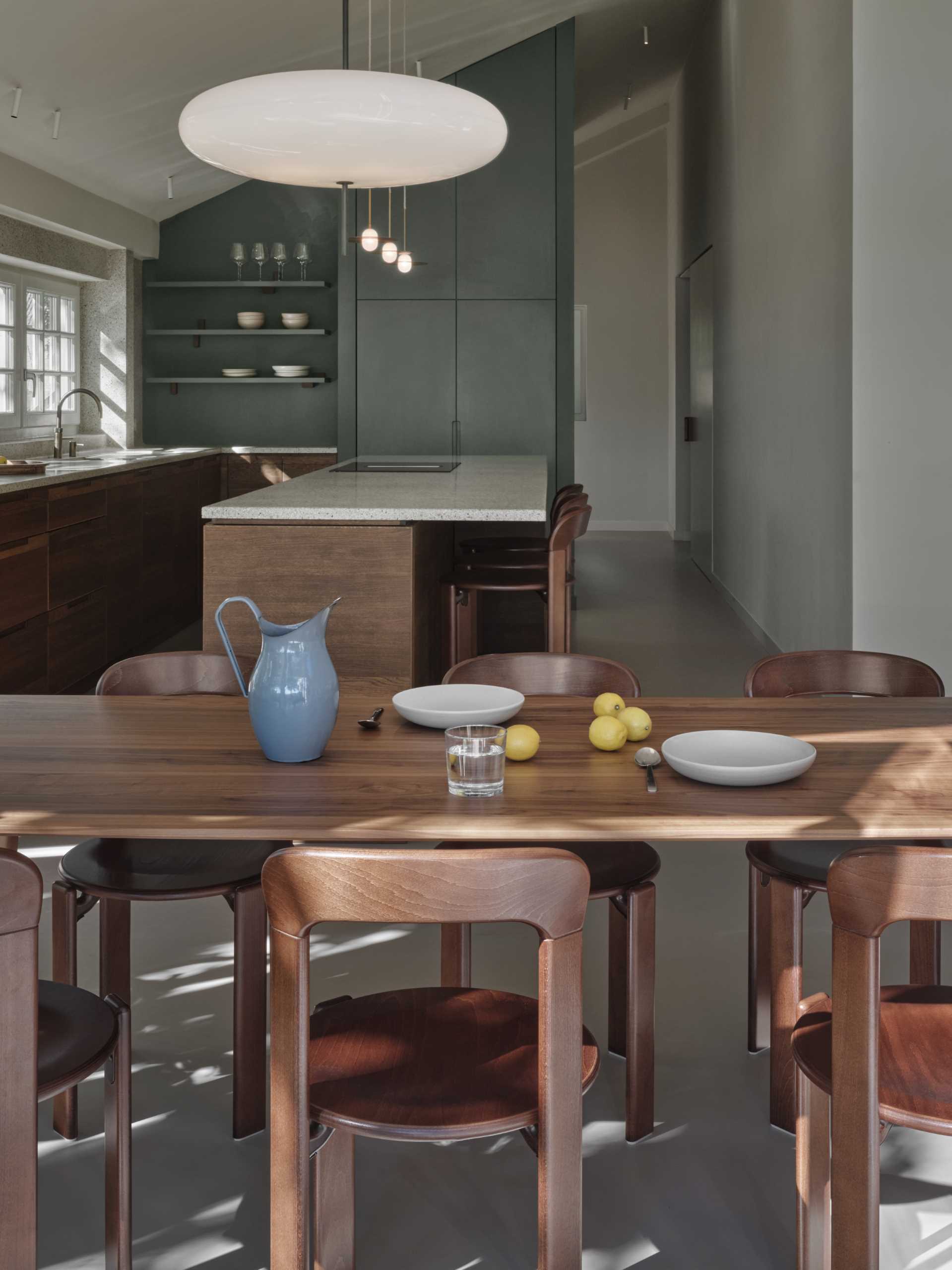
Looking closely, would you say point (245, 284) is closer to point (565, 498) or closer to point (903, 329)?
point (565, 498)

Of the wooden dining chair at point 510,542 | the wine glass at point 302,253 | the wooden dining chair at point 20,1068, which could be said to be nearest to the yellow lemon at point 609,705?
the wooden dining chair at point 20,1068

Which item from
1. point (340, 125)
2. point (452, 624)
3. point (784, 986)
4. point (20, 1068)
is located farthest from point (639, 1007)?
point (452, 624)

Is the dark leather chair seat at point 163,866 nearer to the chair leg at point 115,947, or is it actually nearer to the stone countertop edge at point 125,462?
the chair leg at point 115,947

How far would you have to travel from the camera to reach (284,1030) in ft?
4.59

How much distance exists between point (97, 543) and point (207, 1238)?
4.33 metres

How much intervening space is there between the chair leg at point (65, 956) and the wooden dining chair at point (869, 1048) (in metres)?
1.26

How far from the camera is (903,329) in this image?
174 inches

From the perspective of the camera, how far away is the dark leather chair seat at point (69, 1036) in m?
1.56

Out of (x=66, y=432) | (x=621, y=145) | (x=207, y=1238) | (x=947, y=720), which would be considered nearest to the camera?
(x=207, y=1238)

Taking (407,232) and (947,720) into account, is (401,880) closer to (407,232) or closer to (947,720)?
(947,720)

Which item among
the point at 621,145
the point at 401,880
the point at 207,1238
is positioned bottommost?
the point at 207,1238

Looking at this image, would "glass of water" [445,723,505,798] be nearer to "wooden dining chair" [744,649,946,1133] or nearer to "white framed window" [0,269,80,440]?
"wooden dining chair" [744,649,946,1133]

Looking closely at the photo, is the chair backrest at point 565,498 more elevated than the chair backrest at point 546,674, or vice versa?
the chair backrest at point 565,498

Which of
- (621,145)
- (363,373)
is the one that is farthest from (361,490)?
(621,145)
